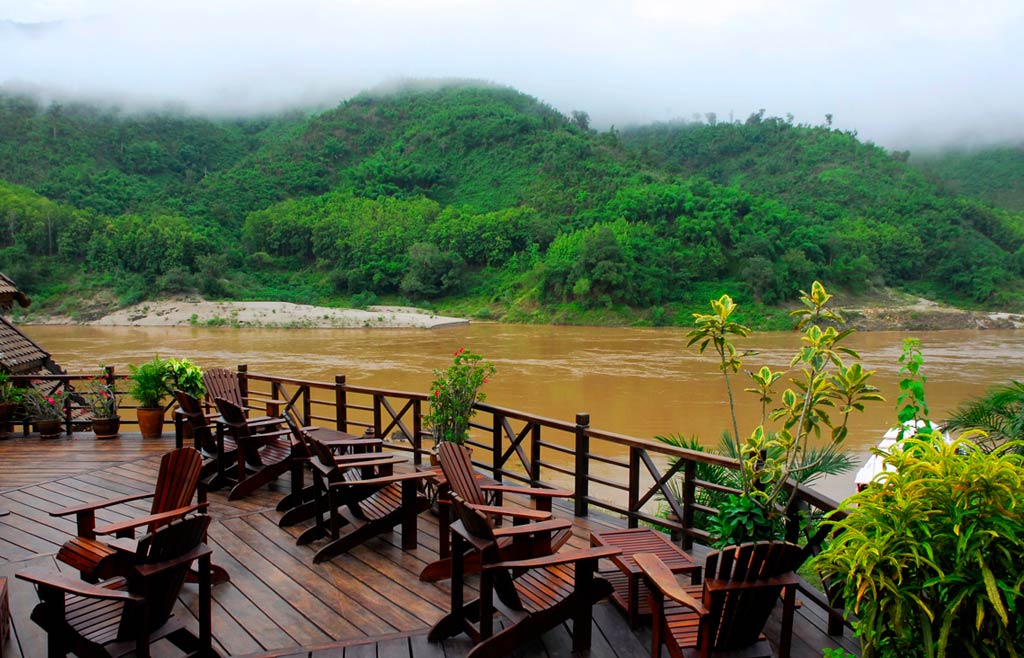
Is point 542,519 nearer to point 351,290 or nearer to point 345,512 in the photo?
point 345,512

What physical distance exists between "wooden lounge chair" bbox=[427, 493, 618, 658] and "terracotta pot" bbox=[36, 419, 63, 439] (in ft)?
21.4

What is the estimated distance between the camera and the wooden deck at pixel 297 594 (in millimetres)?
3035

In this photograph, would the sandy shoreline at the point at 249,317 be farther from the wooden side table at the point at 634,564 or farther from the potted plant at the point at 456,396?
the wooden side table at the point at 634,564

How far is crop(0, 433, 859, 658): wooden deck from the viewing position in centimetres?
304

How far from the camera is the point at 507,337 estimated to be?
3672 centimetres

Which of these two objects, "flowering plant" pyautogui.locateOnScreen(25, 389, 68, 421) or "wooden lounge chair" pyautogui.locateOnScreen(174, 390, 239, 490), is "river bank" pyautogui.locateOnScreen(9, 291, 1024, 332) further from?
"wooden lounge chair" pyautogui.locateOnScreen(174, 390, 239, 490)

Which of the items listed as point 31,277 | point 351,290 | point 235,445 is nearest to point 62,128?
point 31,277

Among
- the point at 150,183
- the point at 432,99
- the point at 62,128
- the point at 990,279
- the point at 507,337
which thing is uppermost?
the point at 432,99

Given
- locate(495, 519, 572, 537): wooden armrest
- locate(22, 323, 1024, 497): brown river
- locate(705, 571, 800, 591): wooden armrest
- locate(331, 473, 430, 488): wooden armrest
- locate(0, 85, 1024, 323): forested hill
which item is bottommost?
locate(22, 323, 1024, 497): brown river

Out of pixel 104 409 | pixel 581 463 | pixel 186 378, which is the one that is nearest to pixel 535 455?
pixel 581 463

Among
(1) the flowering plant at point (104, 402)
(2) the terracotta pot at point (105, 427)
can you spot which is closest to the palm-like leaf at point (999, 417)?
(2) the terracotta pot at point (105, 427)

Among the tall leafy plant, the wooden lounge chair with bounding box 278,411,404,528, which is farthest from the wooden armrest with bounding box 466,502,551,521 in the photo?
the wooden lounge chair with bounding box 278,411,404,528

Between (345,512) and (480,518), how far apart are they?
181cm

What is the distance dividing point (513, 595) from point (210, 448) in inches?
148
